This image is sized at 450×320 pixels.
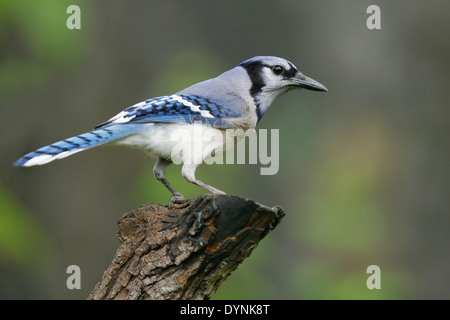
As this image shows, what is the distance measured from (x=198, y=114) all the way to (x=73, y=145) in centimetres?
91

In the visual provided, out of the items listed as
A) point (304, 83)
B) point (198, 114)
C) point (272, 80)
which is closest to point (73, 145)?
point (198, 114)

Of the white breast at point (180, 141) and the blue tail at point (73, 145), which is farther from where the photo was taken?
the white breast at point (180, 141)

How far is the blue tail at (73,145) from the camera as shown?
2.98 meters

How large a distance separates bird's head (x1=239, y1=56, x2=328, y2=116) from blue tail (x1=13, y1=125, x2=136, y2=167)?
103 cm

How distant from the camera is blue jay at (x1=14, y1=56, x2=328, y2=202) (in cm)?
363

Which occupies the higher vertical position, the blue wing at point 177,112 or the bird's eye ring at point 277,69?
the bird's eye ring at point 277,69

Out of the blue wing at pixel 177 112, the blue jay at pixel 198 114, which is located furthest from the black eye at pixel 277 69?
the blue wing at pixel 177 112

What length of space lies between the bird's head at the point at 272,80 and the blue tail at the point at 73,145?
3.38 feet

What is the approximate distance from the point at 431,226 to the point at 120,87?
3.51m

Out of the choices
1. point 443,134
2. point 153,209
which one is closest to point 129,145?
point 153,209

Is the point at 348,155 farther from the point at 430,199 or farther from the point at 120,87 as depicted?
the point at 120,87

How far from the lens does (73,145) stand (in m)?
3.21

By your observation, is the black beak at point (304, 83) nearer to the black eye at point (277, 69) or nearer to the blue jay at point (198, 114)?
the blue jay at point (198, 114)

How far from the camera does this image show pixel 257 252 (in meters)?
5.43
